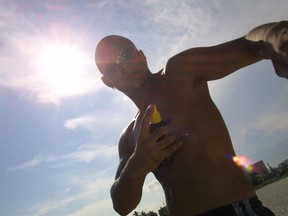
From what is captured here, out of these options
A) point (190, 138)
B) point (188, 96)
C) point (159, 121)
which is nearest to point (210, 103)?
point (188, 96)

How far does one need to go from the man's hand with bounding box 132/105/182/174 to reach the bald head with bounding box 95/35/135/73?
5.79ft

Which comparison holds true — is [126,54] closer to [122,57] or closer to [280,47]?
[122,57]

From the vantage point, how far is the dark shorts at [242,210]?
238 cm

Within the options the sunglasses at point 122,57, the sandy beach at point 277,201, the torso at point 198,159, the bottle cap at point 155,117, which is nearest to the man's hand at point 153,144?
the bottle cap at point 155,117

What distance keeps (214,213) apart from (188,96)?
1068 mm

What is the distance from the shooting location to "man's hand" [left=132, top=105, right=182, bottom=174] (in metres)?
2.05

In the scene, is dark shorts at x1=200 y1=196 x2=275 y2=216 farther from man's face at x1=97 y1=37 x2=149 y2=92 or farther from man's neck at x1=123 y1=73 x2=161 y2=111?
man's face at x1=97 y1=37 x2=149 y2=92

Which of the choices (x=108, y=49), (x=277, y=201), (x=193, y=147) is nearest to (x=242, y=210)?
(x=193, y=147)

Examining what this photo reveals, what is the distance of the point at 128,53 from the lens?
11.6ft

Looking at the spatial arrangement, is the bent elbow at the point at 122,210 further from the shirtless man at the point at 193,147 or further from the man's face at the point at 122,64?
the man's face at the point at 122,64

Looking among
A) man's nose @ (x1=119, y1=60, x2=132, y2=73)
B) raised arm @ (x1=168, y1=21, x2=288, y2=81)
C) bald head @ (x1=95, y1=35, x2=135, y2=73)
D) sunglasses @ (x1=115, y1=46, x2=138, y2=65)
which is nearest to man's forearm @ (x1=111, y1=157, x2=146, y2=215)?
raised arm @ (x1=168, y1=21, x2=288, y2=81)

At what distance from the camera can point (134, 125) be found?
11.6ft

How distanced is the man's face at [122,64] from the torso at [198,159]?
0.57 metres

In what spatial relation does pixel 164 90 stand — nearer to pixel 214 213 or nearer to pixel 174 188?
pixel 174 188
